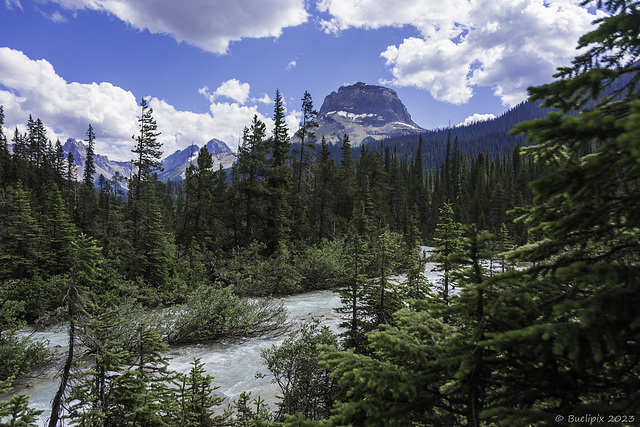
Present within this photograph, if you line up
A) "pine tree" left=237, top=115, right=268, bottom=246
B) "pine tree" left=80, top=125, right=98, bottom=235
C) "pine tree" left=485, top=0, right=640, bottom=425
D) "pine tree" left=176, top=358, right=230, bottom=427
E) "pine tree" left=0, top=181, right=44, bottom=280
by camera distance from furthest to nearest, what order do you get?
"pine tree" left=80, top=125, right=98, bottom=235 → "pine tree" left=237, top=115, right=268, bottom=246 → "pine tree" left=0, top=181, right=44, bottom=280 → "pine tree" left=176, top=358, right=230, bottom=427 → "pine tree" left=485, top=0, right=640, bottom=425

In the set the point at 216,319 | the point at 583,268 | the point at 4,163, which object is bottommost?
the point at 216,319

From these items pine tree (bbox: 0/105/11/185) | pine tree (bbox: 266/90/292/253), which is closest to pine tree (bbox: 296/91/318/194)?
pine tree (bbox: 266/90/292/253)

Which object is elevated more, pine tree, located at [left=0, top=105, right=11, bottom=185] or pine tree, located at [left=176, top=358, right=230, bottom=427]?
pine tree, located at [left=0, top=105, right=11, bottom=185]

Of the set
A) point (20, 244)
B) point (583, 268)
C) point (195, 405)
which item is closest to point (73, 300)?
point (195, 405)

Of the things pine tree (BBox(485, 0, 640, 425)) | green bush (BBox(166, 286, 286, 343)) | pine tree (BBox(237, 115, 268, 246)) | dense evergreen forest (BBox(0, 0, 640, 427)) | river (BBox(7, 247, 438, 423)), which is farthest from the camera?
pine tree (BBox(237, 115, 268, 246))

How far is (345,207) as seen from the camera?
39969 mm

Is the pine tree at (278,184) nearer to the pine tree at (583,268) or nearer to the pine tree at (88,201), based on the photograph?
the pine tree at (88,201)

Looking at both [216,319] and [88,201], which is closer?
[216,319]

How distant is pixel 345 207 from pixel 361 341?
108 ft

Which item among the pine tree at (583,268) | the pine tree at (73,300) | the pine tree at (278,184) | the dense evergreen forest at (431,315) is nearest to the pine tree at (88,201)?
the dense evergreen forest at (431,315)

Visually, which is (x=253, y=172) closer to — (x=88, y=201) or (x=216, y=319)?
(x=216, y=319)

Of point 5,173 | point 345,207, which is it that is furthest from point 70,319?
point 5,173

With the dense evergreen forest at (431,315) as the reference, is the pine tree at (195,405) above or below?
below

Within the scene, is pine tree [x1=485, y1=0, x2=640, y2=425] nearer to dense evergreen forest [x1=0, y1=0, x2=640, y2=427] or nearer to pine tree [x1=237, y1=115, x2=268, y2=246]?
dense evergreen forest [x1=0, y1=0, x2=640, y2=427]
